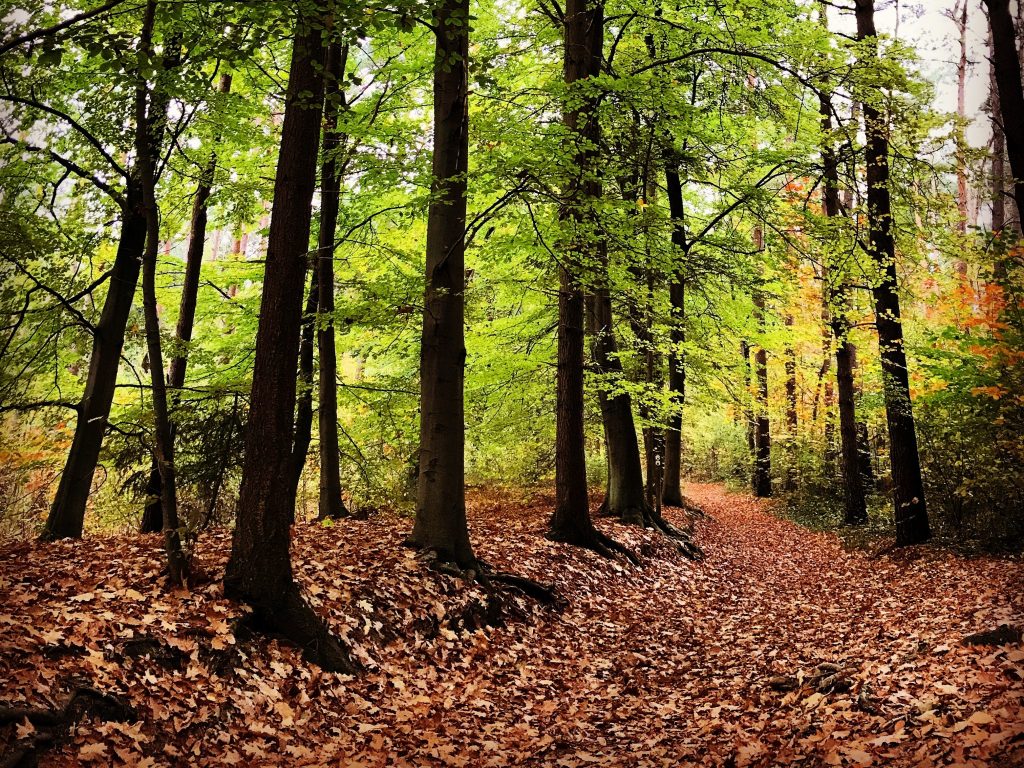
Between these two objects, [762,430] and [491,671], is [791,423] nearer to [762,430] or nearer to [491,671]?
[762,430]

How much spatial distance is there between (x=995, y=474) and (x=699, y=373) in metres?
7.15

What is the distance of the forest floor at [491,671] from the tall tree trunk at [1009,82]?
5037 millimetres

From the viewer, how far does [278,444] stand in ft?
19.4

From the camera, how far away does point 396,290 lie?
27.5ft

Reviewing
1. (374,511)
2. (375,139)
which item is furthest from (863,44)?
(374,511)

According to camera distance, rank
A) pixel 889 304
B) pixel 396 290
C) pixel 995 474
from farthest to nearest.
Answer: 1. pixel 889 304
2. pixel 995 474
3. pixel 396 290

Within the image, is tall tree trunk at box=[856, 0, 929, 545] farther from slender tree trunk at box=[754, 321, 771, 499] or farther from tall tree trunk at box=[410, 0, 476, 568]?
slender tree trunk at box=[754, 321, 771, 499]

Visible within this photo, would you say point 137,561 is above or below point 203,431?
below

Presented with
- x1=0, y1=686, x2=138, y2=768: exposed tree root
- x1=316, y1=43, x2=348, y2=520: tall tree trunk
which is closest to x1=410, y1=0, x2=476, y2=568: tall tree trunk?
x1=316, y1=43, x2=348, y2=520: tall tree trunk

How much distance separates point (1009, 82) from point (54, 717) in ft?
35.2

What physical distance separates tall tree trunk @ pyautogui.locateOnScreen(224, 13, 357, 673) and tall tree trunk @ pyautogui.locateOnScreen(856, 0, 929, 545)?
10271 mm

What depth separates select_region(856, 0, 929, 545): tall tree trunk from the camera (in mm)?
11672

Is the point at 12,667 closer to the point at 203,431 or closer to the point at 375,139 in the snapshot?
the point at 203,431

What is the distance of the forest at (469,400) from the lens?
4.84 meters
